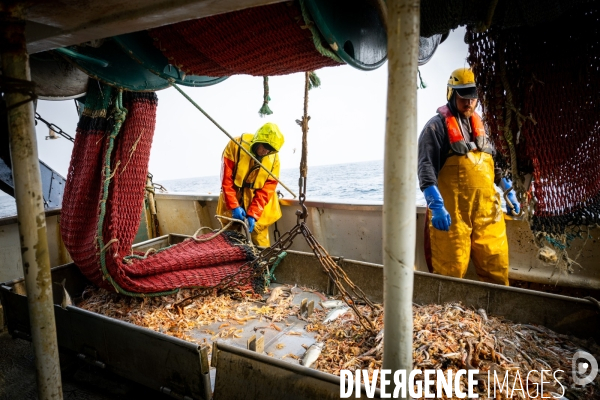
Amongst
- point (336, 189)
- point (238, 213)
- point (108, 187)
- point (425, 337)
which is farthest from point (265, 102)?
point (336, 189)

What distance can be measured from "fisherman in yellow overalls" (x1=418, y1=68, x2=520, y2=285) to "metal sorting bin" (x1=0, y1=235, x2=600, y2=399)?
697mm

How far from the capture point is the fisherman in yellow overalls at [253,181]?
486cm

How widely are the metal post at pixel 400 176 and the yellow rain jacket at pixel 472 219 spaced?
8.70ft

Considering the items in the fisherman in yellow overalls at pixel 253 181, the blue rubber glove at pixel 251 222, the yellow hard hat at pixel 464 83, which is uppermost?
the yellow hard hat at pixel 464 83

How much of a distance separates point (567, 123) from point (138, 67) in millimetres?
2861

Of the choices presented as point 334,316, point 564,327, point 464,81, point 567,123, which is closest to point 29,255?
point 334,316

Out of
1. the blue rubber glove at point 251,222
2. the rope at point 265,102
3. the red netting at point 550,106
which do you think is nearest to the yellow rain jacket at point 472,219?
the red netting at point 550,106

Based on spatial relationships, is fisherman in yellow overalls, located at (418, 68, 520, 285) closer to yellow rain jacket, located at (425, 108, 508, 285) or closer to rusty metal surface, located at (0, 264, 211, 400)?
yellow rain jacket, located at (425, 108, 508, 285)

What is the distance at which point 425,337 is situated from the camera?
2461mm

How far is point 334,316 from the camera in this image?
127 inches

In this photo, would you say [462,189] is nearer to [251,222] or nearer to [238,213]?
[251,222]

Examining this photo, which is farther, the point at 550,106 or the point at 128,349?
the point at 128,349

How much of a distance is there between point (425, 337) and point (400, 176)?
1.72m

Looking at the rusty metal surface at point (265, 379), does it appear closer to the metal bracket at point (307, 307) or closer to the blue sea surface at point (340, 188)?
the metal bracket at point (307, 307)
